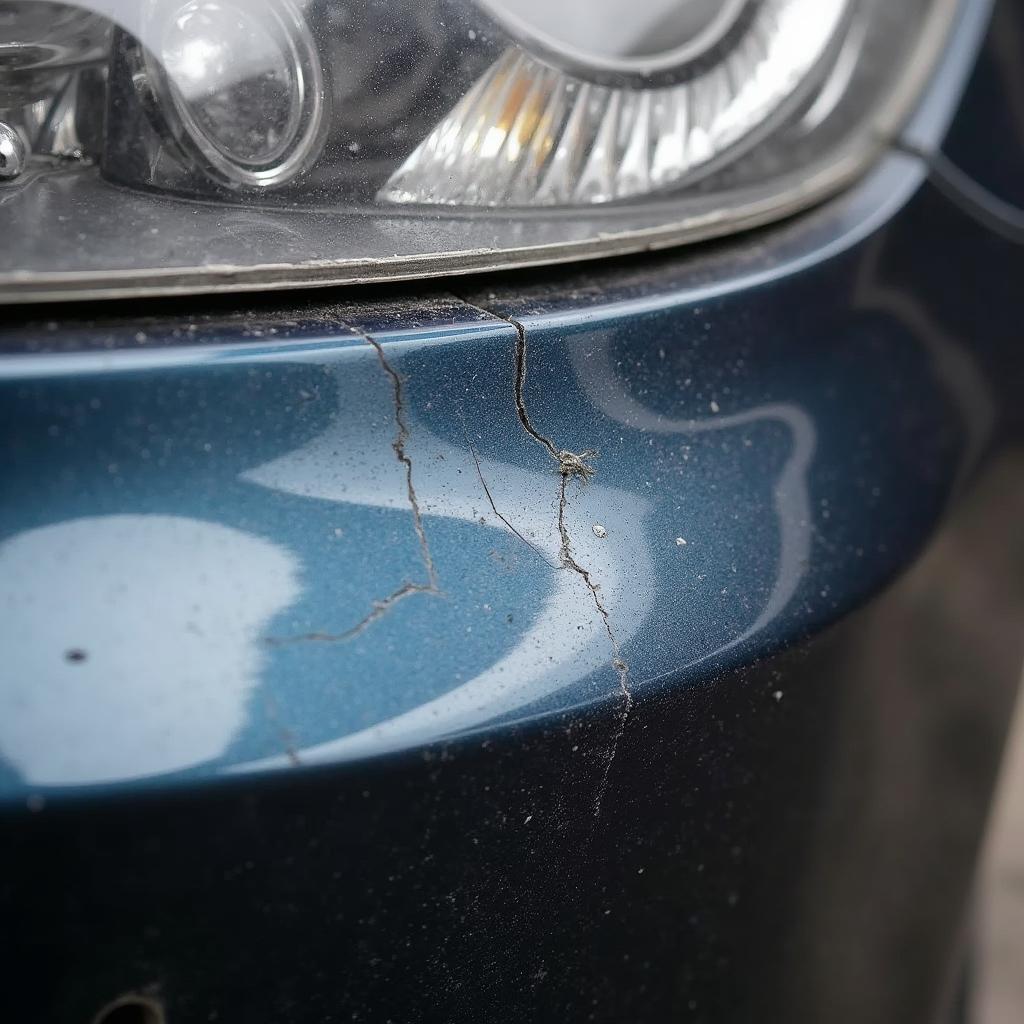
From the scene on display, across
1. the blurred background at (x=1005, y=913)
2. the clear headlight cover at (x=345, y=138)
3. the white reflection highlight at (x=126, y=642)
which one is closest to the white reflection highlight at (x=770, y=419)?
the clear headlight cover at (x=345, y=138)

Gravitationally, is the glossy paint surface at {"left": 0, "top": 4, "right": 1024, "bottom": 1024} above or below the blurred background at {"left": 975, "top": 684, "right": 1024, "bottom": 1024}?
above

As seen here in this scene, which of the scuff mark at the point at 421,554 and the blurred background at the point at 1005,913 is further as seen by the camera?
the blurred background at the point at 1005,913

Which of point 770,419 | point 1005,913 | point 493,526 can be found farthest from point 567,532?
point 1005,913

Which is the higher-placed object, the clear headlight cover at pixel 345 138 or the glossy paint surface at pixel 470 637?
the clear headlight cover at pixel 345 138

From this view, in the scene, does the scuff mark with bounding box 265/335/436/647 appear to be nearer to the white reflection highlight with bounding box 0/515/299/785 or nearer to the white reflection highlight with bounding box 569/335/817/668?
the white reflection highlight with bounding box 0/515/299/785

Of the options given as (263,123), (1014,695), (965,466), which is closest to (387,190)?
(263,123)

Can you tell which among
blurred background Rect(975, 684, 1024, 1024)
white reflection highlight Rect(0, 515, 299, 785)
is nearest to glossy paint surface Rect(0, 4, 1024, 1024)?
white reflection highlight Rect(0, 515, 299, 785)

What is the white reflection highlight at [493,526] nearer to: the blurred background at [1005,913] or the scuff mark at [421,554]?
the scuff mark at [421,554]
